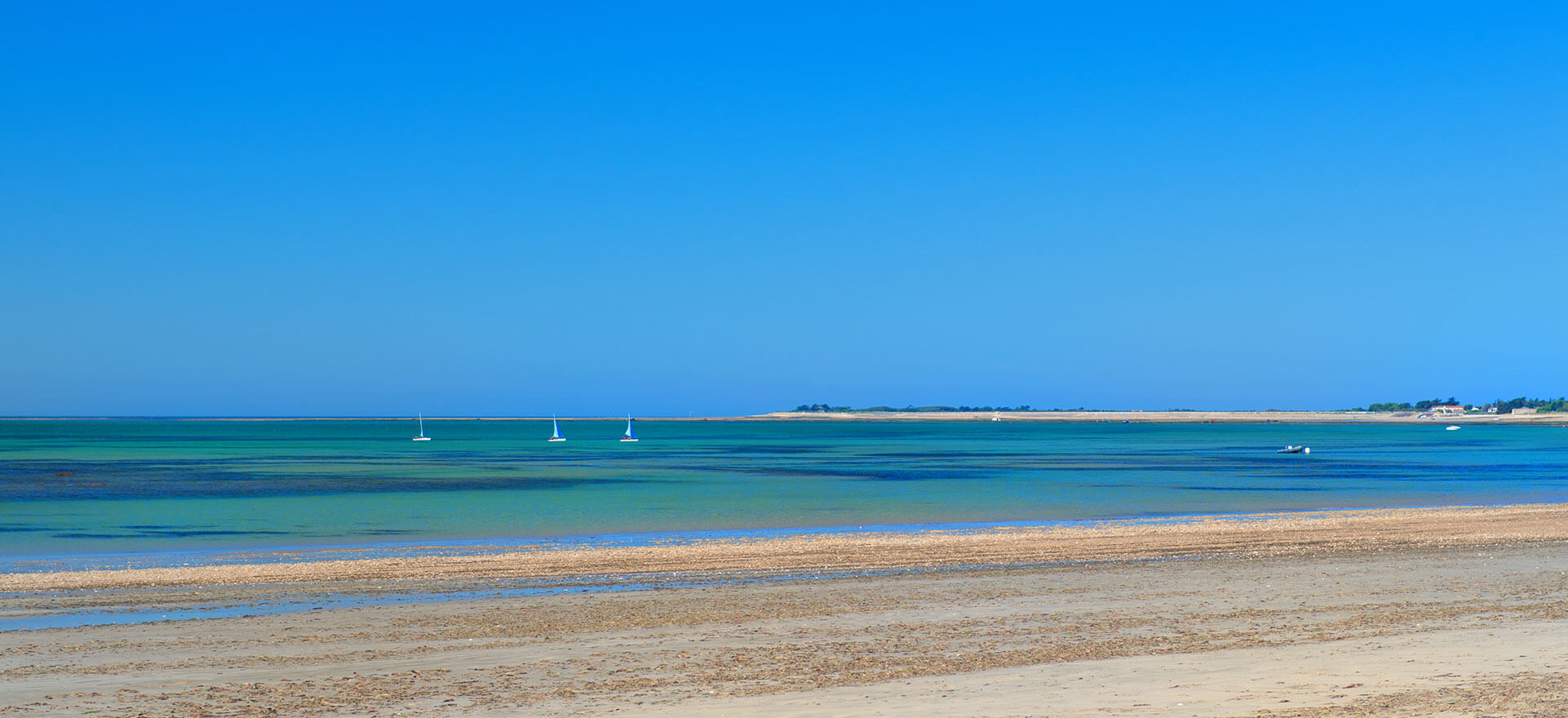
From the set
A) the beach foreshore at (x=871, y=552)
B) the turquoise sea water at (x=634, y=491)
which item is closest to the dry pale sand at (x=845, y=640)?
the beach foreshore at (x=871, y=552)

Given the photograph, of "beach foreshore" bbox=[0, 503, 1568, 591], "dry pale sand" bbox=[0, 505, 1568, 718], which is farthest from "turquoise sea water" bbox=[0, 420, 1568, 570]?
"dry pale sand" bbox=[0, 505, 1568, 718]

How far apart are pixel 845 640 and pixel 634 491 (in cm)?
3541

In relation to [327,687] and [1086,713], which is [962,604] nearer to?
[1086,713]

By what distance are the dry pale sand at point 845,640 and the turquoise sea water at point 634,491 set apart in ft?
34.9

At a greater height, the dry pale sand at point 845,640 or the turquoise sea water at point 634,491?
the dry pale sand at point 845,640

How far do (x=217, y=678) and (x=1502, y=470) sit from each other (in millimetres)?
66577

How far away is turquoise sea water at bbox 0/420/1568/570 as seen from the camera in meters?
30.6

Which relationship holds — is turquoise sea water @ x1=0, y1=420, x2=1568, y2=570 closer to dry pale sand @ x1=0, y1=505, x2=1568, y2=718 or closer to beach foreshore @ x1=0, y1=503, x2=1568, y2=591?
beach foreshore @ x1=0, y1=503, x2=1568, y2=591

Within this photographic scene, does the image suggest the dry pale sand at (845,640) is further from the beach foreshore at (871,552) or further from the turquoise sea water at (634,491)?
the turquoise sea water at (634,491)

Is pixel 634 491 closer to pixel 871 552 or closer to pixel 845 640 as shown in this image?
pixel 871 552

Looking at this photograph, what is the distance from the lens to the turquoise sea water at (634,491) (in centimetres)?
3062

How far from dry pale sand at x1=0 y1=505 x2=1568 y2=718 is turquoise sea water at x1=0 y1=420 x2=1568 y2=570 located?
34.9 feet

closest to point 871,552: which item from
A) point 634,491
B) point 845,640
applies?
point 845,640

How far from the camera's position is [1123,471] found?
6266 cm
